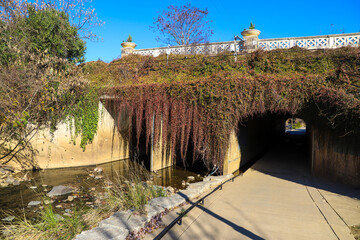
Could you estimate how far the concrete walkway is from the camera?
167 inches

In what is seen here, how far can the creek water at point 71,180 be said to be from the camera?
814 cm

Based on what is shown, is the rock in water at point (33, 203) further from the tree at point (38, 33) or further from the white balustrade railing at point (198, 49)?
the white balustrade railing at point (198, 49)

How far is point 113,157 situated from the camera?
14289 mm

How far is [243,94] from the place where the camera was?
898 centimetres

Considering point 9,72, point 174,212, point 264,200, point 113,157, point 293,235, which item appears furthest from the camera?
point 113,157

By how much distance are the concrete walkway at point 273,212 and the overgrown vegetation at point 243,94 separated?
207 centimetres

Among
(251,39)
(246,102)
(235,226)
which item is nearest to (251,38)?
(251,39)

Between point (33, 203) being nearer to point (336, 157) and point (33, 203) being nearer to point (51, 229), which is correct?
point (51, 229)

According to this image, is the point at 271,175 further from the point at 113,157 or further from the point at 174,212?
the point at 113,157

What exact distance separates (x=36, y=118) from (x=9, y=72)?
2363mm

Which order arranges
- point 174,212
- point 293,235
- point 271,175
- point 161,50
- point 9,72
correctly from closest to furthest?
point 293,235
point 174,212
point 271,175
point 9,72
point 161,50

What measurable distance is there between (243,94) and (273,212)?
482 cm

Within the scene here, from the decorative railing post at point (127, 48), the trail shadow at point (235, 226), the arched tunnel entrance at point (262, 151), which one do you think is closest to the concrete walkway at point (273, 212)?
the trail shadow at point (235, 226)

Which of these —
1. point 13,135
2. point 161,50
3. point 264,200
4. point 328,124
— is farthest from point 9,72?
point 328,124
